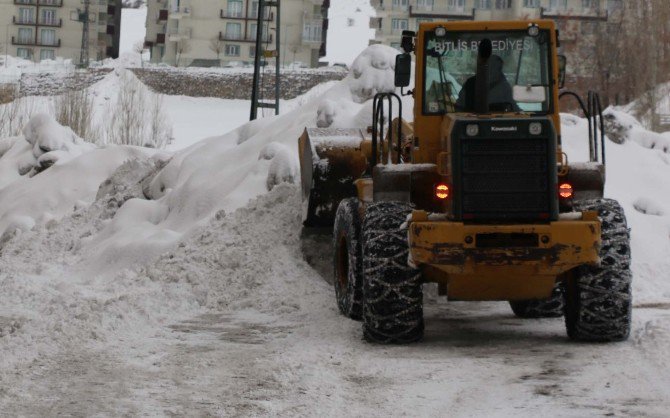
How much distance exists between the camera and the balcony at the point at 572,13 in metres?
79.6

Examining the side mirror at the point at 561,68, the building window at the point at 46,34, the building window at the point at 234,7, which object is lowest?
the side mirror at the point at 561,68

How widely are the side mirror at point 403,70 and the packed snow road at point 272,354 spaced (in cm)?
203

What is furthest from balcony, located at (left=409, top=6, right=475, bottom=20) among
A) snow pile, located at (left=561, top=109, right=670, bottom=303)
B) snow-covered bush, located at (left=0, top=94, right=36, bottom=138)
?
snow pile, located at (left=561, top=109, right=670, bottom=303)

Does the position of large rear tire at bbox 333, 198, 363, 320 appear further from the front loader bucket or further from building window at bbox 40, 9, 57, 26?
building window at bbox 40, 9, 57, 26

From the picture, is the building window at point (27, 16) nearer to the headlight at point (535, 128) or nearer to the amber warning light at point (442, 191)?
the amber warning light at point (442, 191)

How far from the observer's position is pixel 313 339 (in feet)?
35.3

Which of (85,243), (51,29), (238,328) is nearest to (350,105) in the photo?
(85,243)

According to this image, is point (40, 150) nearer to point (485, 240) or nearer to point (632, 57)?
point (485, 240)

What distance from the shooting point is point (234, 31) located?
330 feet

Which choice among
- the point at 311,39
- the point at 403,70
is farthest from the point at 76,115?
the point at 311,39

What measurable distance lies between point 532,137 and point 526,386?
7.01 feet

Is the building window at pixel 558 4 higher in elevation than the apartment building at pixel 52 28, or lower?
higher

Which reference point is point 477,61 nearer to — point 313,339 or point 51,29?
point 313,339

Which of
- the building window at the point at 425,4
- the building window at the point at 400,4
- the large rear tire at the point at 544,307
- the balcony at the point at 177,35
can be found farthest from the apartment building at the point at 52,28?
the large rear tire at the point at 544,307
